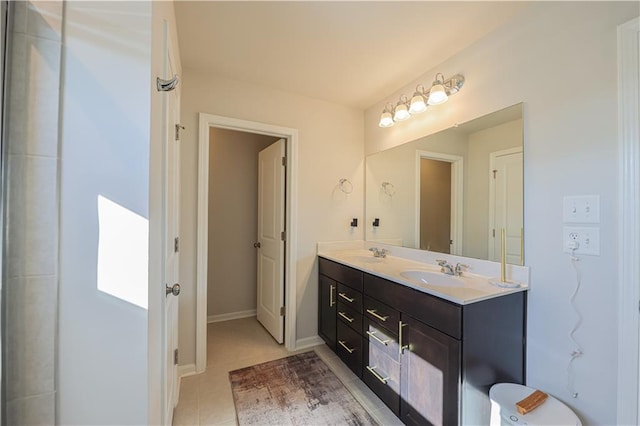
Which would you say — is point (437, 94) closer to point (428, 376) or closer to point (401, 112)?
point (401, 112)

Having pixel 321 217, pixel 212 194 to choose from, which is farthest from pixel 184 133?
pixel 321 217

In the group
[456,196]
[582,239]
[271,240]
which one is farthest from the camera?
[271,240]

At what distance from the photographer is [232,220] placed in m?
3.22

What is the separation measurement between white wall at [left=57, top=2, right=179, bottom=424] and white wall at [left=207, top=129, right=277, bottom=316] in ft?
7.55

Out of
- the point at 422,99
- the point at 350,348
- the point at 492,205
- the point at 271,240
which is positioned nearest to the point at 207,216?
the point at 271,240

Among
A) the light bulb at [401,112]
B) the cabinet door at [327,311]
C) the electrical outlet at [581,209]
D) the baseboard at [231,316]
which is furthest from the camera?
the baseboard at [231,316]

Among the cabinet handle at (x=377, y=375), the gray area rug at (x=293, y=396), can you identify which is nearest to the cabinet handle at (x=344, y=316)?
the cabinet handle at (x=377, y=375)

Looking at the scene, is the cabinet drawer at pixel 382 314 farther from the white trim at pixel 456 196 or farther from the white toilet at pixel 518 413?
the white trim at pixel 456 196

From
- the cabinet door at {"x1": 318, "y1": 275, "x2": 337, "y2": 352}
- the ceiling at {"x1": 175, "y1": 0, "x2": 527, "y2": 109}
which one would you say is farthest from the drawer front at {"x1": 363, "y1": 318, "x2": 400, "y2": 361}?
the ceiling at {"x1": 175, "y1": 0, "x2": 527, "y2": 109}

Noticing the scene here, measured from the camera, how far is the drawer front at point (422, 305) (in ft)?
4.03

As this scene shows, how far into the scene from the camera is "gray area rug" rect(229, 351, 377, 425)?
5.22 ft

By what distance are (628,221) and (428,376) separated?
3.71 ft

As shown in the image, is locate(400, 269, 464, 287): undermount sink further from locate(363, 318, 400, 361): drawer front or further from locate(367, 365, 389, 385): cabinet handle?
locate(367, 365, 389, 385): cabinet handle

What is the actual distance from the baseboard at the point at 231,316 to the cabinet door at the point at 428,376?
2214mm
